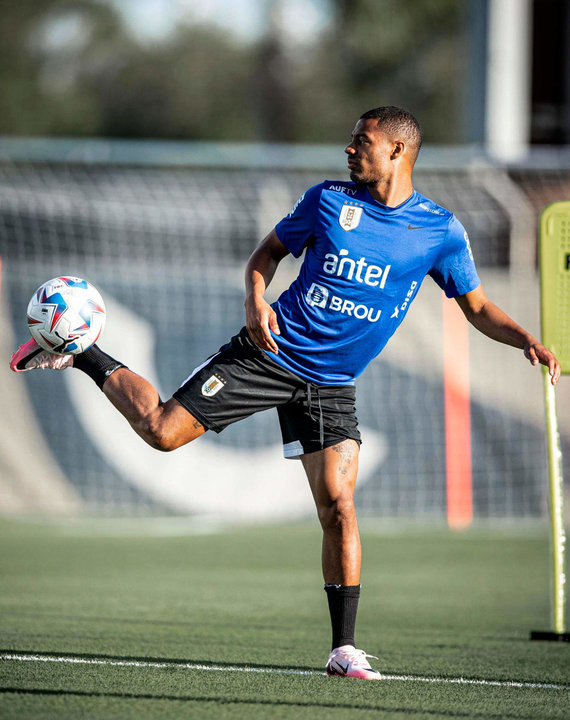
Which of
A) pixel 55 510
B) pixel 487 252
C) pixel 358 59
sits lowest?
pixel 55 510

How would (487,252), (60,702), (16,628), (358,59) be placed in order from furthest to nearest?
(358,59), (487,252), (16,628), (60,702)

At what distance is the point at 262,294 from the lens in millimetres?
4586

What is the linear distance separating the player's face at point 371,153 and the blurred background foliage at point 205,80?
1259 inches

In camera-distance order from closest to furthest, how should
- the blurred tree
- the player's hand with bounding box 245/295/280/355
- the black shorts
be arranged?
the player's hand with bounding box 245/295/280/355 < the black shorts < the blurred tree

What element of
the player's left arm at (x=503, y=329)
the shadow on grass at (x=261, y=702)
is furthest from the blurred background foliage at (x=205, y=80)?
Result: the shadow on grass at (x=261, y=702)

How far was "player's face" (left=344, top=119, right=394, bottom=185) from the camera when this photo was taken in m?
4.60

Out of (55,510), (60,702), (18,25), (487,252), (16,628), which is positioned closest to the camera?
(60,702)

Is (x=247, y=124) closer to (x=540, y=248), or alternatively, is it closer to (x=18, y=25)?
(x=18, y=25)

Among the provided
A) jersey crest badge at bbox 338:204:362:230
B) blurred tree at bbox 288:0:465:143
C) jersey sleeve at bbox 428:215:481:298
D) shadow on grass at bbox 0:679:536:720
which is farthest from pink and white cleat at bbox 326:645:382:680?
blurred tree at bbox 288:0:465:143

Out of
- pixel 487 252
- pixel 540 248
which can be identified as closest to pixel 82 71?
pixel 487 252

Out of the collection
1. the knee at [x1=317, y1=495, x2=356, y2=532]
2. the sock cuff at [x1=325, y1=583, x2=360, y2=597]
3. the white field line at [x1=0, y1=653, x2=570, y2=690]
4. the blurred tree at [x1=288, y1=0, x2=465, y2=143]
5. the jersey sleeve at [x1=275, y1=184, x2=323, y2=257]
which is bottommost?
the white field line at [x1=0, y1=653, x2=570, y2=690]

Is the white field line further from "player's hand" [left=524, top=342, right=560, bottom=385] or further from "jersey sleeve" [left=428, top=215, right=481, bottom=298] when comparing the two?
"jersey sleeve" [left=428, top=215, right=481, bottom=298]

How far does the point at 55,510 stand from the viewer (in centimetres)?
1067

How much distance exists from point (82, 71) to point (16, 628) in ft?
129
